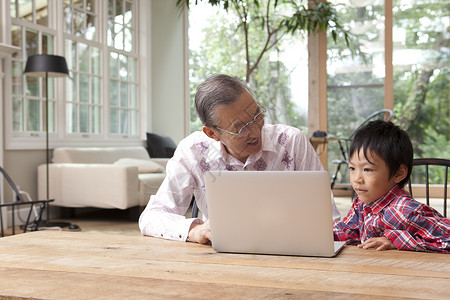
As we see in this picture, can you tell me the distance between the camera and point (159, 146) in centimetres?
689

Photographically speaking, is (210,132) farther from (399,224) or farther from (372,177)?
(399,224)

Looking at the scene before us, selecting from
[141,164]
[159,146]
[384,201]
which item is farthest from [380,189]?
[159,146]

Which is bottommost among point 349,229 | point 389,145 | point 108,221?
point 108,221

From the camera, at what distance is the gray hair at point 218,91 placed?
5.30ft

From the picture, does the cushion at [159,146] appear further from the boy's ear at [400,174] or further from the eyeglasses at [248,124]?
the boy's ear at [400,174]

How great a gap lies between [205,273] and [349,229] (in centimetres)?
61

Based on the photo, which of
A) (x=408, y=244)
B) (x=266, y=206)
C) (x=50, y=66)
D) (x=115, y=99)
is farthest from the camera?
(x=115, y=99)

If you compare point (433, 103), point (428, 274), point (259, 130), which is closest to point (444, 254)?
point (428, 274)

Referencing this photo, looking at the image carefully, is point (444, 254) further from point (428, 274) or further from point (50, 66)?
point (50, 66)

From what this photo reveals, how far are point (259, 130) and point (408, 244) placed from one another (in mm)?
577

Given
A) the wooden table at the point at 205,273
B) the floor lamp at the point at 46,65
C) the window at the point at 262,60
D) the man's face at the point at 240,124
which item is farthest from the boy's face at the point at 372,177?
the window at the point at 262,60

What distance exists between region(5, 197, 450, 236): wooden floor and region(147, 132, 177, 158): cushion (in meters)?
1.19

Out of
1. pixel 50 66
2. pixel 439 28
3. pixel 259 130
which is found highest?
pixel 439 28

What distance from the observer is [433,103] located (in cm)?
698
